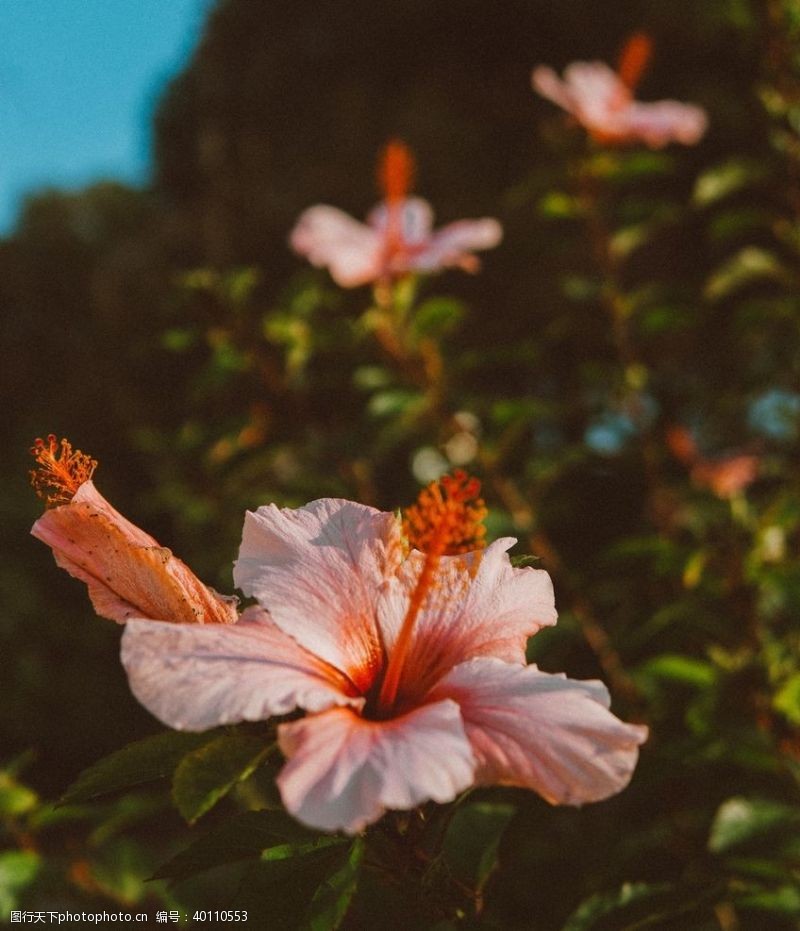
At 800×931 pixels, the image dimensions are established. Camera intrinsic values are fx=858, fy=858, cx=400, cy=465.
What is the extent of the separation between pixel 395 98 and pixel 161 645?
5325 mm

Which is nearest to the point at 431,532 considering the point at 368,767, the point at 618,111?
the point at 368,767

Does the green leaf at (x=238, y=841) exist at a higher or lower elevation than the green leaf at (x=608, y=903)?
higher

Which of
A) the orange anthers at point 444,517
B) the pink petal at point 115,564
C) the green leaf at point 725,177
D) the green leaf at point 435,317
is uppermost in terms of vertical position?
the green leaf at point 725,177

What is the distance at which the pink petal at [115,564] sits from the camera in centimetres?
76

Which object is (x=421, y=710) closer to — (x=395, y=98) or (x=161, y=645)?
(x=161, y=645)

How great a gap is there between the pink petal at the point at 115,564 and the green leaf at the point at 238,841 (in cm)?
20

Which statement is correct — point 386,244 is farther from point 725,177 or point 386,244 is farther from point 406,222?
point 725,177

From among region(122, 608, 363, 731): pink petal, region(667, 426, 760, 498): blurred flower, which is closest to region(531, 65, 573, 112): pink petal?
region(667, 426, 760, 498): blurred flower

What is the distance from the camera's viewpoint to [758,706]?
1.50m

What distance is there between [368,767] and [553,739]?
0.50 feet

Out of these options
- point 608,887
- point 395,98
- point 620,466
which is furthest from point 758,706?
point 395,98

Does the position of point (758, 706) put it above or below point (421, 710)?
below

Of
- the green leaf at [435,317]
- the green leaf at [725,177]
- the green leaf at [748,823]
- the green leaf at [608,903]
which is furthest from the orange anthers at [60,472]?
the green leaf at [725,177]

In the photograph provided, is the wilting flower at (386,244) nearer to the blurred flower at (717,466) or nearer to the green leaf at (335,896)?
the blurred flower at (717,466)
